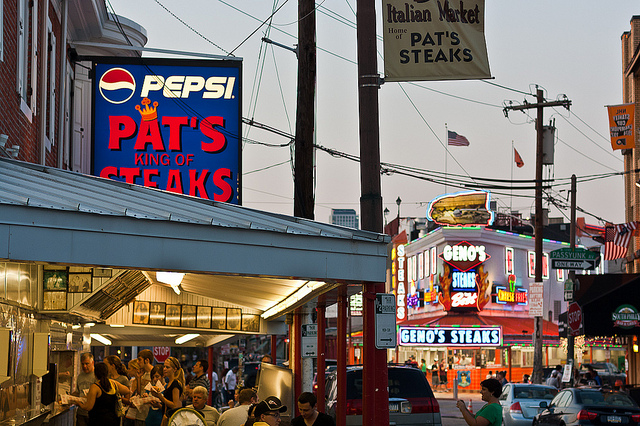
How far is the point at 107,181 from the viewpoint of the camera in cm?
866

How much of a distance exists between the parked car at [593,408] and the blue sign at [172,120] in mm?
8174

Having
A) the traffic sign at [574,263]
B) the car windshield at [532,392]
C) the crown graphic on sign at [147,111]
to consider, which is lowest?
the car windshield at [532,392]

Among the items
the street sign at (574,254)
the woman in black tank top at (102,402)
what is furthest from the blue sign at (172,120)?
the street sign at (574,254)

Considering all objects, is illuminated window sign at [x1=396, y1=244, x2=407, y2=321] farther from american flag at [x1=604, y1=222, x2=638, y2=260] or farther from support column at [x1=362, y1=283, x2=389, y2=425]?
support column at [x1=362, y1=283, x2=389, y2=425]

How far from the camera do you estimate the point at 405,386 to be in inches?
680

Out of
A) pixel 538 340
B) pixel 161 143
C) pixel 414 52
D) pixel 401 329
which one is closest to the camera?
pixel 414 52

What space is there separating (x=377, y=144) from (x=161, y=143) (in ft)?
22.9

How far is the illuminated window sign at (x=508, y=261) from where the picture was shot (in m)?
54.6

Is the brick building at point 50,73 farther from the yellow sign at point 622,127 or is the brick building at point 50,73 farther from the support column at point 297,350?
the yellow sign at point 622,127

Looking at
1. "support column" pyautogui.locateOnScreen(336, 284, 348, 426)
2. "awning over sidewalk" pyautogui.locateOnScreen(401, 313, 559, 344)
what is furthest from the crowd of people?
"awning over sidewalk" pyautogui.locateOnScreen(401, 313, 559, 344)

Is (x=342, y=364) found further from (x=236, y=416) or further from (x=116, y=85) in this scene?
(x=116, y=85)

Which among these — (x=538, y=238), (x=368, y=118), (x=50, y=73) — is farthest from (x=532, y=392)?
(x=50, y=73)

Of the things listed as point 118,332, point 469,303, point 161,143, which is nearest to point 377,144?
point 161,143

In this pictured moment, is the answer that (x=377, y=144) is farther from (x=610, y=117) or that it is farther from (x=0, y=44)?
(x=610, y=117)
